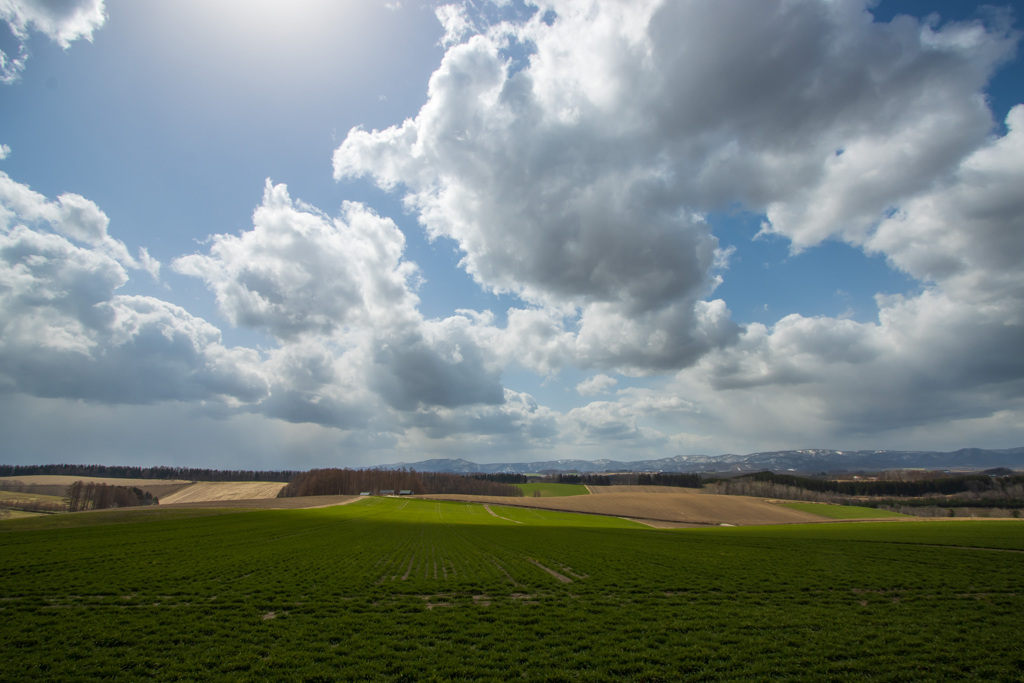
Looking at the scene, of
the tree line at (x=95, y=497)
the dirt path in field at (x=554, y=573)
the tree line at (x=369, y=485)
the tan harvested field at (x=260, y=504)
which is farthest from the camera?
the tree line at (x=369, y=485)

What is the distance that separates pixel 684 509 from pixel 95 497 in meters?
148

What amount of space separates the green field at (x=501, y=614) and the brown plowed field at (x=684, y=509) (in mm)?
61457

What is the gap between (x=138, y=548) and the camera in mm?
32250

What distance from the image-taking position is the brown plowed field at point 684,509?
300 feet

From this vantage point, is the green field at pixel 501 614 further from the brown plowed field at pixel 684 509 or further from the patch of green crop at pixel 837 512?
the patch of green crop at pixel 837 512

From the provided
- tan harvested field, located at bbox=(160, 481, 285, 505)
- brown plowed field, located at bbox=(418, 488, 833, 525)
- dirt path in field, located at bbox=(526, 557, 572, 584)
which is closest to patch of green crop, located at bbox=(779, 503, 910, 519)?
brown plowed field, located at bbox=(418, 488, 833, 525)

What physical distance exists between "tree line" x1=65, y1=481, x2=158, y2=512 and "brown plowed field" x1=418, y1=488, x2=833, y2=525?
4232 inches

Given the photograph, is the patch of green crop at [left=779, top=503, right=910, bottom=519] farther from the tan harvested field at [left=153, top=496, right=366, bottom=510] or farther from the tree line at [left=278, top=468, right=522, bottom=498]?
the tan harvested field at [left=153, top=496, right=366, bottom=510]

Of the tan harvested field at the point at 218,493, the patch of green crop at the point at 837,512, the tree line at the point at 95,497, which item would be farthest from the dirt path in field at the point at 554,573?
the tan harvested field at the point at 218,493

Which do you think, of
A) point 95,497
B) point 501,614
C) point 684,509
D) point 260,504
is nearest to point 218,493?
point 95,497

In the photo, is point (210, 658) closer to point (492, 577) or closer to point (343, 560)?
point (492, 577)

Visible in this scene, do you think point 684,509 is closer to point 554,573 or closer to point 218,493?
point 554,573

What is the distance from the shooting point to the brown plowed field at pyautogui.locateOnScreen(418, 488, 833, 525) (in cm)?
9144

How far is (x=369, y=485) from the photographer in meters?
172
